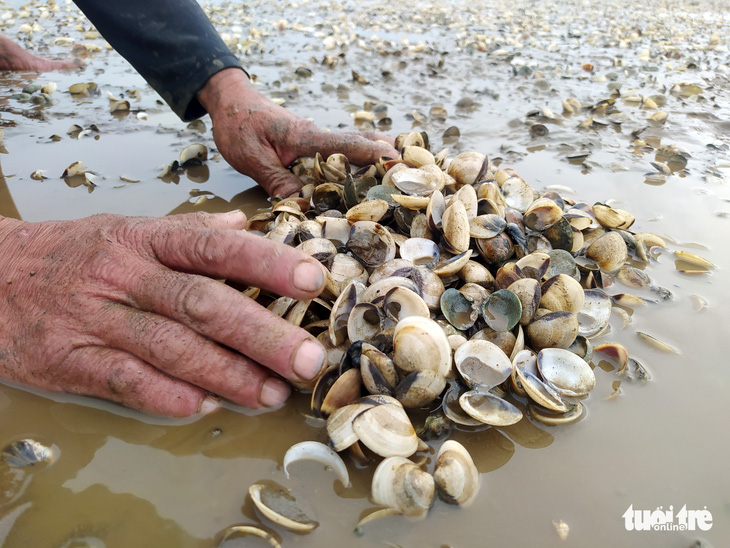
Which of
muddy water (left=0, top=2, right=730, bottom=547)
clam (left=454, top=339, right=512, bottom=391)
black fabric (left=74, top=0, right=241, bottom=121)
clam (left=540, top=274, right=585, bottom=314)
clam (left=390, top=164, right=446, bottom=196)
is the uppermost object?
black fabric (left=74, top=0, right=241, bottom=121)

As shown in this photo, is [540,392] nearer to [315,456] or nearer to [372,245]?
[315,456]

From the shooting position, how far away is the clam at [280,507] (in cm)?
139

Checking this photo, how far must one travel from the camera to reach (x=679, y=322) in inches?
90.7

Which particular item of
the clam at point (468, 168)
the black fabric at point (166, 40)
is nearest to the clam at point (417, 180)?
the clam at point (468, 168)

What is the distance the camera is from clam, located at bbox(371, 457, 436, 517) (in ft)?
4.75

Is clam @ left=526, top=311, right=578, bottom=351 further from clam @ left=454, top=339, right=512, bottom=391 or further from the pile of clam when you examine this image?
clam @ left=454, top=339, right=512, bottom=391

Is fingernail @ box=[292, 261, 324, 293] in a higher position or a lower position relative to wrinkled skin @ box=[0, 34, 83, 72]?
higher

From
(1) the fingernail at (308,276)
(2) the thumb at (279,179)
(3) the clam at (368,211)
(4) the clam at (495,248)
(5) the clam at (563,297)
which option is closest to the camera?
(1) the fingernail at (308,276)

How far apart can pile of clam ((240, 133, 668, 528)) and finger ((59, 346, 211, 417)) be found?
0.50m

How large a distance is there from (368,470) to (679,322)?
177 centimetres

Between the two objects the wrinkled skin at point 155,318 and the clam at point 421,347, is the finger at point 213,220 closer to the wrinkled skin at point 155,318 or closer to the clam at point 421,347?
the wrinkled skin at point 155,318

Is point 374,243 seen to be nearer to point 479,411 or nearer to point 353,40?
point 479,411

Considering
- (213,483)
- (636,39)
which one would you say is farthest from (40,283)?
(636,39)

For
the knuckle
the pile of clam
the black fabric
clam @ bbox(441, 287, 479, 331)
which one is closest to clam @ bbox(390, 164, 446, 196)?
the pile of clam
